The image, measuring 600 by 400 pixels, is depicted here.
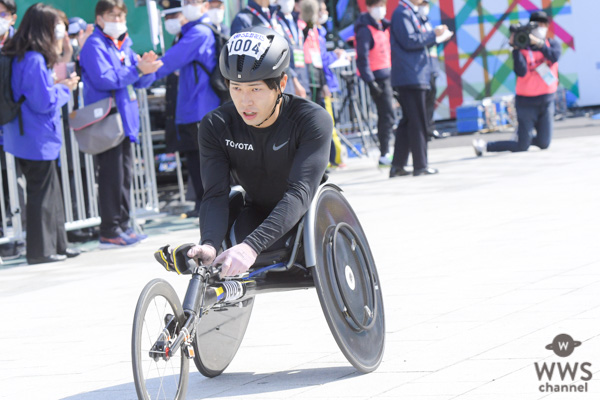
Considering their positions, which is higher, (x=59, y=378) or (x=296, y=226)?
(x=296, y=226)

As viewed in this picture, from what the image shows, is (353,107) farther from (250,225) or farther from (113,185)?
(250,225)

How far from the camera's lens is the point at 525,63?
582 inches

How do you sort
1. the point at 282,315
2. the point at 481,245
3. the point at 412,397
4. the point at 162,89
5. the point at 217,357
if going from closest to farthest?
the point at 412,397 < the point at 217,357 < the point at 282,315 < the point at 481,245 < the point at 162,89

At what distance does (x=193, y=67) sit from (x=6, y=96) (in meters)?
2.06

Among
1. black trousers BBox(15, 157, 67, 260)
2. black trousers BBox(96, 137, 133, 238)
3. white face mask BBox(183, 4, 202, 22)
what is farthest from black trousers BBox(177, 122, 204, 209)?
black trousers BBox(15, 157, 67, 260)

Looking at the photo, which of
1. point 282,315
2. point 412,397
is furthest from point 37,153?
point 412,397

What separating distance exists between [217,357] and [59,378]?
0.81 metres

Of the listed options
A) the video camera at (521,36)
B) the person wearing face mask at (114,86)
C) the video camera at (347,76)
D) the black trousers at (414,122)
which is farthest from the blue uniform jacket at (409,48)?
the person wearing face mask at (114,86)

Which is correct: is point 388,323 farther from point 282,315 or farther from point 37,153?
point 37,153

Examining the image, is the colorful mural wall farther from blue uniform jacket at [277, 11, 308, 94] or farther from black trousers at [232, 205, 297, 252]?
black trousers at [232, 205, 297, 252]

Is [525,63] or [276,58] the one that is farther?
[525,63]

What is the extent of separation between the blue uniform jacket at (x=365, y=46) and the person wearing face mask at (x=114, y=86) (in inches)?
191

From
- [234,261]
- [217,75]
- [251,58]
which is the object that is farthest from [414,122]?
[234,261]

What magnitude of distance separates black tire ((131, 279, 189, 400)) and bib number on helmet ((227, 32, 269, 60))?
1.01m
